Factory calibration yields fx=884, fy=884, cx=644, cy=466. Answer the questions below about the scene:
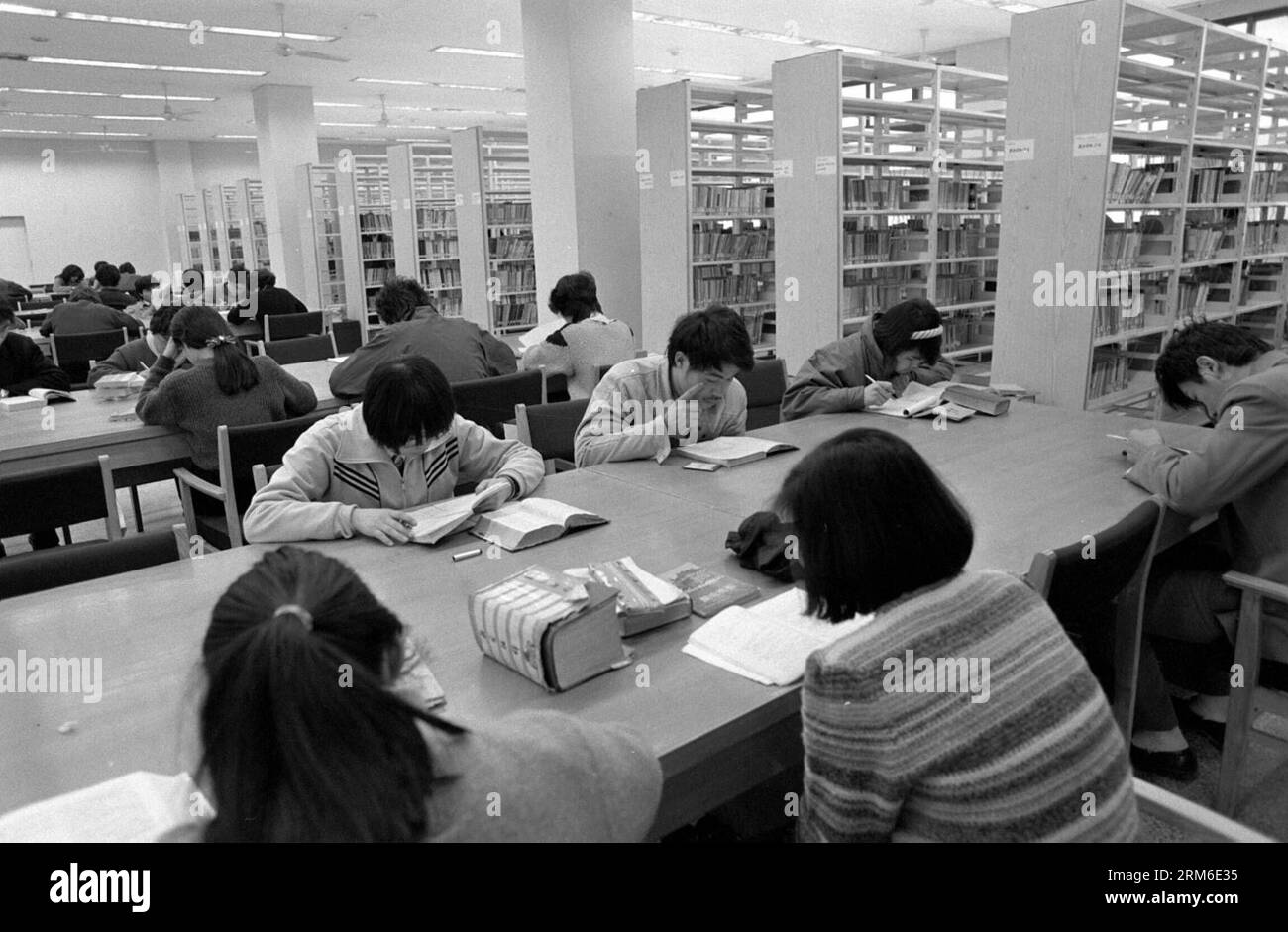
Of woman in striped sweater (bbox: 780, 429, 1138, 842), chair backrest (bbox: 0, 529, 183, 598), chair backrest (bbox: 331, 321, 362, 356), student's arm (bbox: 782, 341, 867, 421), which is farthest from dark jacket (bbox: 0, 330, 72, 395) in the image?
woman in striped sweater (bbox: 780, 429, 1138, 842)

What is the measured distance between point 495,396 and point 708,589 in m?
2.10

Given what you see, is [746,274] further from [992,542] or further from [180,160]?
[180,160]

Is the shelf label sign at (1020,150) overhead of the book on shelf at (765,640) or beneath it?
overhead

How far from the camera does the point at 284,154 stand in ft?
38.8

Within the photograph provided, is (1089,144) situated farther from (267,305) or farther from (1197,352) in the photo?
(267,305)

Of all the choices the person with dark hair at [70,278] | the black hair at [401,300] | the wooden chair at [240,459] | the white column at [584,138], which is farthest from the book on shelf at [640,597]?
the person with dark hair at [70,278]

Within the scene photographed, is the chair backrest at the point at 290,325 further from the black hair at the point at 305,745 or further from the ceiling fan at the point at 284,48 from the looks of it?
the black hair at the point at 305,745

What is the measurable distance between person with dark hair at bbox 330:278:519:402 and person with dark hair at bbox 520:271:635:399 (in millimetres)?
232

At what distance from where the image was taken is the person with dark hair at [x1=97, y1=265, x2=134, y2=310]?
8672 millimetres

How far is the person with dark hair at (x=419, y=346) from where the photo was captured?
4242 millimetres

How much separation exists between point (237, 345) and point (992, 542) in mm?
2987

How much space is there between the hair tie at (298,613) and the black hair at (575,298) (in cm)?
404

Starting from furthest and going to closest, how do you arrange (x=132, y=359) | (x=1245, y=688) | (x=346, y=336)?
(x=346, y=336), (x=132, y=359), (x=1245, y=688)

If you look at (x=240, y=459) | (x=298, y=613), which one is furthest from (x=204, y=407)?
(x=298, y=613)
